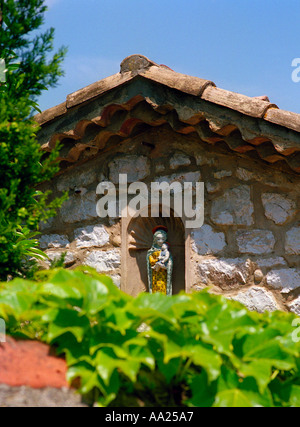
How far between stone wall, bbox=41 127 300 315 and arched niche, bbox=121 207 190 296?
0.27ft

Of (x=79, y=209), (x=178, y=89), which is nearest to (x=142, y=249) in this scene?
(x=79, y=209)

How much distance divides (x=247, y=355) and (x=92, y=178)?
3.15 meters

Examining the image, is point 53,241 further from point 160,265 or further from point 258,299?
point 258,299

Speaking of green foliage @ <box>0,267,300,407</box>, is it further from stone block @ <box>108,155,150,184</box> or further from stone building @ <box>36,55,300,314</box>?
stone block @ <box>108,155,150,184</box>

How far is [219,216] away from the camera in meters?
3.98

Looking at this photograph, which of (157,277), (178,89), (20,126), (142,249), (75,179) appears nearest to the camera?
(20,126)

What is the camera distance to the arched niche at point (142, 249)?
4.32 metres

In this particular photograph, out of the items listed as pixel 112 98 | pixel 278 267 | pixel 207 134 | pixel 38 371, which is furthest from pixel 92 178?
pixel 38 371

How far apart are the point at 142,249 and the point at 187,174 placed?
815mm

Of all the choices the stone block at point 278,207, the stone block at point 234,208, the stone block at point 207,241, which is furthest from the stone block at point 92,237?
the stone block at point 278,207

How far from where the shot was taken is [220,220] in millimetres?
3973

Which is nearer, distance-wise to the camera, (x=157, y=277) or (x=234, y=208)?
(x=234, y=208)
